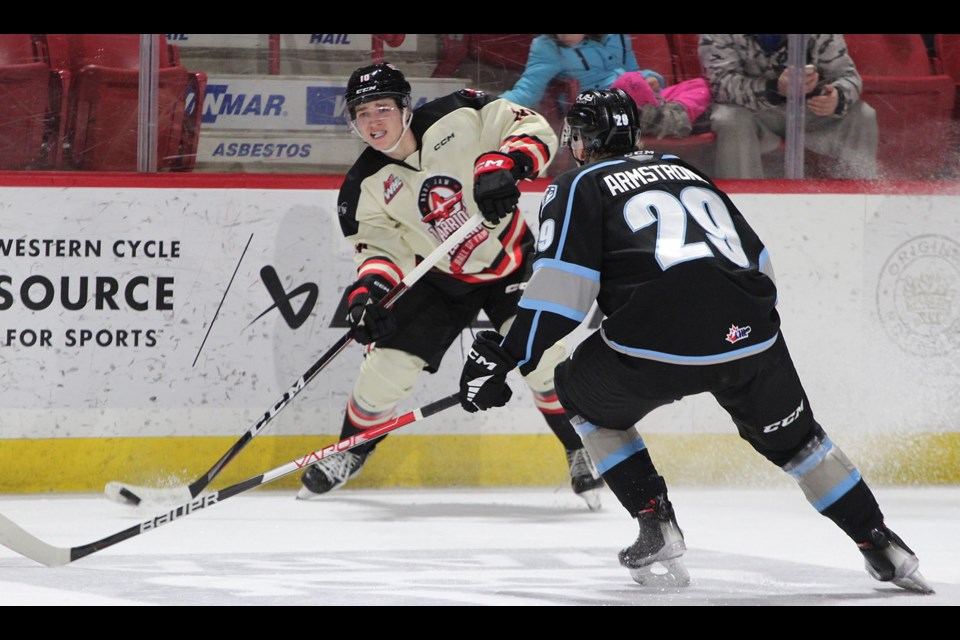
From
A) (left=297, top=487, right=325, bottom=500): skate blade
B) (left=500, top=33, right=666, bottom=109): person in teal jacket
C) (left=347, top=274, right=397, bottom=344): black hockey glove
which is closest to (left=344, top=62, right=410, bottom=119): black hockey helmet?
(left=347, top=274, right=397, bottom=344): black hockey glove

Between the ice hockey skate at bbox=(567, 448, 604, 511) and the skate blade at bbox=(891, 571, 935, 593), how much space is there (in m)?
1.33

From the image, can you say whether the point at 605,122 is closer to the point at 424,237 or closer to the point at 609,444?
the point at 609,444

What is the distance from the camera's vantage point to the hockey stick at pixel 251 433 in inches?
136

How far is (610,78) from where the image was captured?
14.1ft

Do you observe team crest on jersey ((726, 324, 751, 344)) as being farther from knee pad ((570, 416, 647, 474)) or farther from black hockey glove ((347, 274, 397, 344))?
black hockey glove ((347, 274, 397, 344))

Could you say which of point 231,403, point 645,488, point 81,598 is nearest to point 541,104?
point 231,403

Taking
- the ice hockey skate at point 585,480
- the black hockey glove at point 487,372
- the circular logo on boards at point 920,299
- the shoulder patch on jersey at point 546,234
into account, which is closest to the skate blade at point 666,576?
the black hockey glove at point 487,372

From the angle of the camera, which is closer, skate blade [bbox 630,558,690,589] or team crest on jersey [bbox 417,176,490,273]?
skate blade [bbox 630,558,690,589]

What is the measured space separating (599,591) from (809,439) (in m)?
0.51

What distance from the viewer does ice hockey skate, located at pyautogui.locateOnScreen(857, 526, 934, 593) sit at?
7.91 ft

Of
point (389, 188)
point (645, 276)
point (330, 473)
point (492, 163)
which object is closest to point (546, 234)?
point (645, 276)

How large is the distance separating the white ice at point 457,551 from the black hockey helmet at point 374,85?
116 centimetres

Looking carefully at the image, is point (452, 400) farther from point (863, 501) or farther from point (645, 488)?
point (863, 501)

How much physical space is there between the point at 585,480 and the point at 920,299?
1390mm
